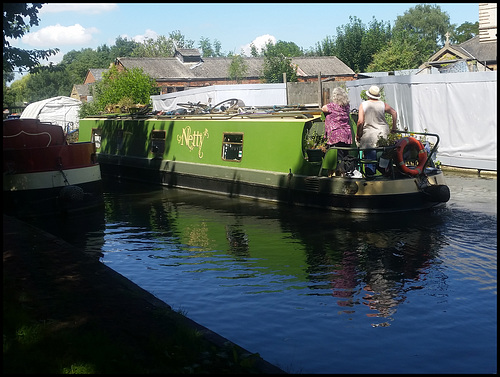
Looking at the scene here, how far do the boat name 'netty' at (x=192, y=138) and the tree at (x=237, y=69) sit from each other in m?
46.0

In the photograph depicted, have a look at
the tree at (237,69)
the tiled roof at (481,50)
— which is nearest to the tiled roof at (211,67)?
the tree at (237,69)

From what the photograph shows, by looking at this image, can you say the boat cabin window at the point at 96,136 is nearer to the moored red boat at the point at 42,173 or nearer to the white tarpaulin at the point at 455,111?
the moored red boat at the point at 42,173

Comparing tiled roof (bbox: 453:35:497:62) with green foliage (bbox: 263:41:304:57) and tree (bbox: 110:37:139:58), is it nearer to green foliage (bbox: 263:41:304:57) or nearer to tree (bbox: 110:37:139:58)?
green foliage (bbox: 263:41:304:57)

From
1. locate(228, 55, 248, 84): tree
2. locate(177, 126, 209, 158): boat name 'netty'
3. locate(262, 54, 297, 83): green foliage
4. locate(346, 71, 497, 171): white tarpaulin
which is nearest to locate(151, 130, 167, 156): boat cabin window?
locate(177, 126, 209, 158): boat name 'netty'

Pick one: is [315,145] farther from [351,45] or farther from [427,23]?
[427,23]

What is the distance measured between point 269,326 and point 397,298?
173cm

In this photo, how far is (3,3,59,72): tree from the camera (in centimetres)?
1379

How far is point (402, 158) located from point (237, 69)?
172 feet

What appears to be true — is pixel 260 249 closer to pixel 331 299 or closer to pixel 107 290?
pixel 331 299

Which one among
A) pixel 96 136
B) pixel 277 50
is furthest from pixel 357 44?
pixel 277 50

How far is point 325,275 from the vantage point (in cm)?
877

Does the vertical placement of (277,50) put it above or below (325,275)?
above

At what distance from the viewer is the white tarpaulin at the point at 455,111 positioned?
17.1 m

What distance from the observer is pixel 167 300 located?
771 cm
